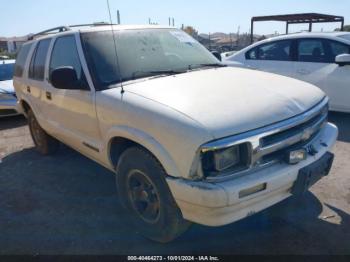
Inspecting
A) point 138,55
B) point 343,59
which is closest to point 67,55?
point 138,55

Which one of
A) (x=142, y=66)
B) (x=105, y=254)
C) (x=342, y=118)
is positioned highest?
(x=142, y=66)

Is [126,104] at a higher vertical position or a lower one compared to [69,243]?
higher

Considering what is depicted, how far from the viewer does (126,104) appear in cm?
299

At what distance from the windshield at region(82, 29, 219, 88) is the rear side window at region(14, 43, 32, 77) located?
2.35 metres

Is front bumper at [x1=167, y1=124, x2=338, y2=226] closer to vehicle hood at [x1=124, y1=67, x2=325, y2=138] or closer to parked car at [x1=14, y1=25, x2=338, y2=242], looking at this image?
parked car at [x1=14, y1=25, x2=338, y2=242]

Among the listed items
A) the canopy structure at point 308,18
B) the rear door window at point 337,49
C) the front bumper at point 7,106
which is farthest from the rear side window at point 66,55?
the canopy structure at point 308,18

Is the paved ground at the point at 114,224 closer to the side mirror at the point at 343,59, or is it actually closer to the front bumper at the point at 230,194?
the front bumper at the point at 230,194

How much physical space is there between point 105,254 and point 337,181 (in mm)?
2748

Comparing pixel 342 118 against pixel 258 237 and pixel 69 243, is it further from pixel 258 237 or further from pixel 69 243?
pixel 69 243

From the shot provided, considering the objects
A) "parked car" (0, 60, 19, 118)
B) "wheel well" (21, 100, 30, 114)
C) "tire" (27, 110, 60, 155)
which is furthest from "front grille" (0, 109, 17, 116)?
"tire" (27, 110, 60, 155)

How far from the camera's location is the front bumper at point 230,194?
7.85ft

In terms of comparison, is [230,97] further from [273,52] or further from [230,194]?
[273,52]

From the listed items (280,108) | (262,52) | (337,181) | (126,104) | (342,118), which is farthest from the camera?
(262,52)

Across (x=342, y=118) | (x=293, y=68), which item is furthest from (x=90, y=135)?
(x=342, y=118)
